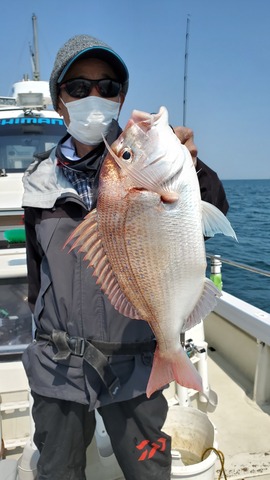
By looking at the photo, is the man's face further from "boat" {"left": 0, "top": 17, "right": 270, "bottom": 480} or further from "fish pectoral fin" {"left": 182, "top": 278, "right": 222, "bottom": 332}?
"boat" {"left": 0, "top": 17, "right": 270, "bottom": 480}

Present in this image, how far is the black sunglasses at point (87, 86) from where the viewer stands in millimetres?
1939

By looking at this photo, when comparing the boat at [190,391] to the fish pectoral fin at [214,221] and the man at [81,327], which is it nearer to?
the man at [81,327]

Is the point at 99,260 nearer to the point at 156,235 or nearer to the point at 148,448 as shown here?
the point at 156,235

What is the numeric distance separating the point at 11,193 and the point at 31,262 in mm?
2315

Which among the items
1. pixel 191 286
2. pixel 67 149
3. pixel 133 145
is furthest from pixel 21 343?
pixel 133 145

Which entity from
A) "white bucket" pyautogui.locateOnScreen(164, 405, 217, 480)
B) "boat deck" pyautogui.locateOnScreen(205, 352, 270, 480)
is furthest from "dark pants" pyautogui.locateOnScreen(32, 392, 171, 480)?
"boat deck" pyautogui.locateOnScreen(205, 352, 270, 480)

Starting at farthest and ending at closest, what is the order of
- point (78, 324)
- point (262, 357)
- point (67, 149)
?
1. point (262, 357)
2. point (67, 149)
3. point (78, 324)

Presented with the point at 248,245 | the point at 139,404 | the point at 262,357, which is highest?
the point at 139,404

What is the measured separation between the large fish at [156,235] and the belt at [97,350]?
0.22 metres

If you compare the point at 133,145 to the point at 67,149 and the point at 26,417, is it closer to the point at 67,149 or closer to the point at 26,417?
the point at 67,149

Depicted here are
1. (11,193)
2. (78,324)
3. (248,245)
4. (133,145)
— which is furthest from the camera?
(248,245)

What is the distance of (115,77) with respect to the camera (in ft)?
6.50

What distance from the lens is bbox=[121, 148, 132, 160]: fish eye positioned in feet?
4.97

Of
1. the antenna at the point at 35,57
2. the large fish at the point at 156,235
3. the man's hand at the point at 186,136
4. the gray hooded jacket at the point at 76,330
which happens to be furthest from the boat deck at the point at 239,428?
the antenna at the point at 35,57
